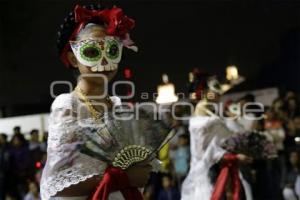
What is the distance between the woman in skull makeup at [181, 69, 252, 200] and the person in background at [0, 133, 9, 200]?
277 cm

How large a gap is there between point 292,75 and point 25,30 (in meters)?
3.17

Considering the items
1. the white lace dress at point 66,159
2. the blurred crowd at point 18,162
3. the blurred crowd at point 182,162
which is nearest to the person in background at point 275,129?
the blurred crowd at point 182,162

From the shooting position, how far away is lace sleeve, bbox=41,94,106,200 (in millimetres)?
3514

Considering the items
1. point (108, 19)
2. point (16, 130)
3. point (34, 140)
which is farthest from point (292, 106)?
point (108, 19)

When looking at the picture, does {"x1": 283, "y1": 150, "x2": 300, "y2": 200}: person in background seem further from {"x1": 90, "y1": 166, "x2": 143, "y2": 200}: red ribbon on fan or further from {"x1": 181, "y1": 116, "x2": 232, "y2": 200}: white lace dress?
{"x1": 90, "y1": 166, "x2": 143, "y2": 200}: red ribbon on fan

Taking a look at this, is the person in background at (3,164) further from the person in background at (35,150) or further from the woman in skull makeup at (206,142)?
the woman in skull makeup at (206,142)

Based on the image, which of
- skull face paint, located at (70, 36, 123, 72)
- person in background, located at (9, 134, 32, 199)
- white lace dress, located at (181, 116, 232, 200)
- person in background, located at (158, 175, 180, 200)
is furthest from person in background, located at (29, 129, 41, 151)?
skull face paint, located at (70, 36, 123, 72)

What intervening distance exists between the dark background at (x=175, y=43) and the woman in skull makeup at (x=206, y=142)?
21 centimetres

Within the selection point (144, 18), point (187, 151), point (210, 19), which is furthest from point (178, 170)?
point (144, 18)

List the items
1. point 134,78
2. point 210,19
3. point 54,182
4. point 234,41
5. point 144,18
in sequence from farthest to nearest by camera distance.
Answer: point 234,41 < point 210,19 < point 144,18 < point 134,78 < point 54,182

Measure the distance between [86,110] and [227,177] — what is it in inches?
101

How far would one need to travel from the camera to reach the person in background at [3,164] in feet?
27.8

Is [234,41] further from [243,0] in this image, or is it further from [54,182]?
[54,182]

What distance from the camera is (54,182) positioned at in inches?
139
